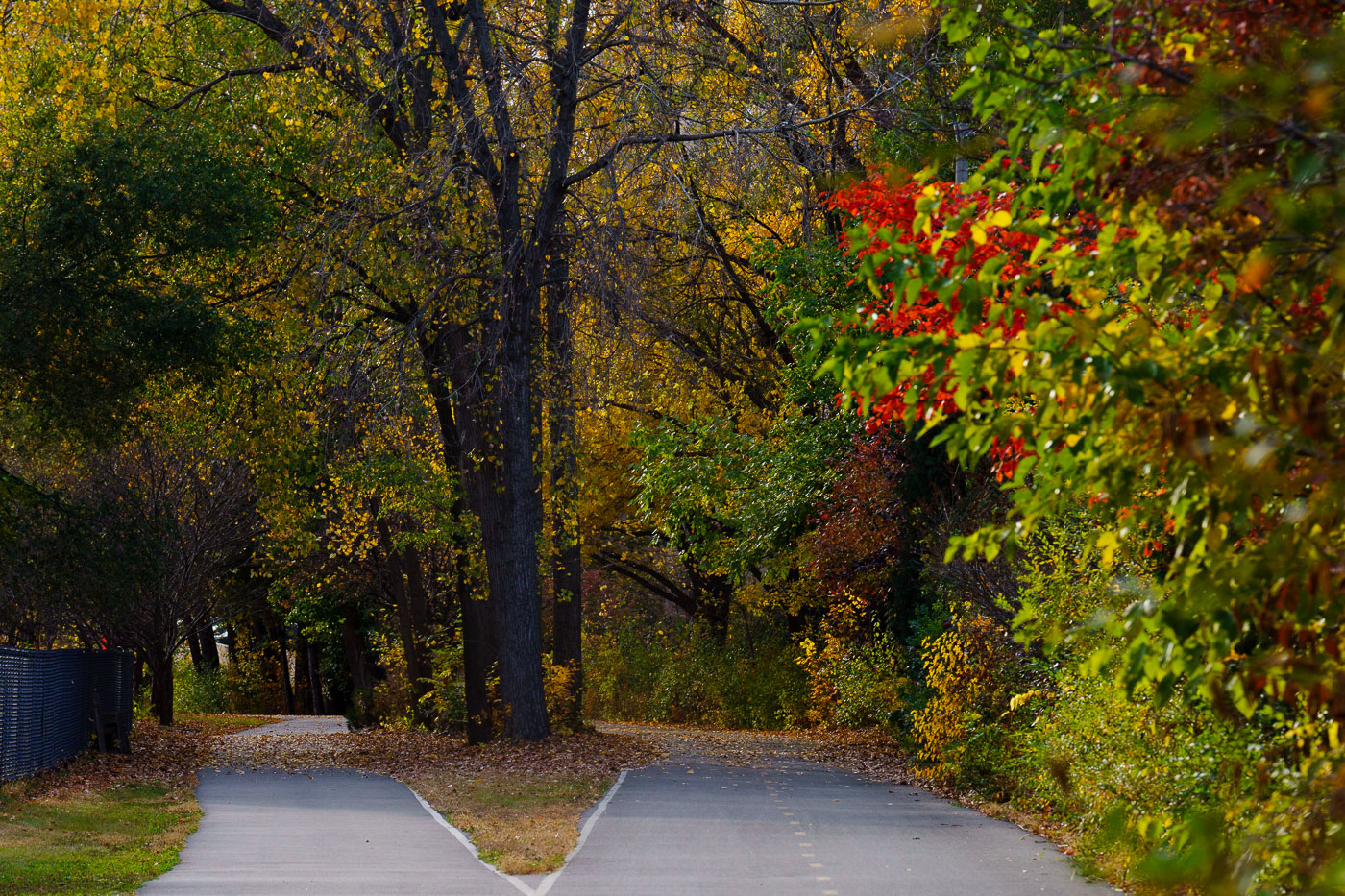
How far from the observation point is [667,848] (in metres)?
11.6

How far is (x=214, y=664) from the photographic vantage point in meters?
48.5

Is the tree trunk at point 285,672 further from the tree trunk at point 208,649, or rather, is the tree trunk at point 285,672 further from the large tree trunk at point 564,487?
the large tree trunk at point 564,487

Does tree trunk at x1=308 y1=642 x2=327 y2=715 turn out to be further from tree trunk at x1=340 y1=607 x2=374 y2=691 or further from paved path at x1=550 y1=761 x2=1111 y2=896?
paved path at x1=550 y1=761 x2=1111 y2=896

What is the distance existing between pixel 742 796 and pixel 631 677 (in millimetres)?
24426

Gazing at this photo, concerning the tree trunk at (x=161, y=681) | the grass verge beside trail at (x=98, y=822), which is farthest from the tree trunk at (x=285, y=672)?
the grass verge beside trail at (x=98, y=822)

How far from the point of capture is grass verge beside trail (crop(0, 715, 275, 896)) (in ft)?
33.9

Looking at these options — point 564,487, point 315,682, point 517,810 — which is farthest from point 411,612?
point 315,682

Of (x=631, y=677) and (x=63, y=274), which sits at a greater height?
(x=63, y=274)

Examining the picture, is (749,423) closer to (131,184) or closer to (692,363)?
(692,363)

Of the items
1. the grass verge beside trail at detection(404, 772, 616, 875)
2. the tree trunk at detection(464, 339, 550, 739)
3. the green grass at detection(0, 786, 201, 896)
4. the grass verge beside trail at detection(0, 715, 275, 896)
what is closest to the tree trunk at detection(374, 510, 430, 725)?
the grass verge beside trail at detection(0, 715, 275, 896)

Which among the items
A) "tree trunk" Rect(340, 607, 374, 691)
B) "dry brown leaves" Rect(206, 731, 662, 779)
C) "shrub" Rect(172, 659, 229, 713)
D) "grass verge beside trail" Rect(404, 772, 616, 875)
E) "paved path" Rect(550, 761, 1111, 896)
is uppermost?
"tree trunk" Rect(340, 607, 374, 691)

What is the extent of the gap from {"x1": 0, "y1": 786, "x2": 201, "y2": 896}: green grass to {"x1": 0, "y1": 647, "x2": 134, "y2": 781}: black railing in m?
1.32

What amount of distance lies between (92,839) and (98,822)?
1.36 m

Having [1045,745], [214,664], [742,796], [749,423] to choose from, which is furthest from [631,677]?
[1045,745]
